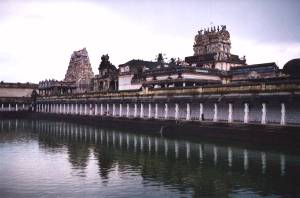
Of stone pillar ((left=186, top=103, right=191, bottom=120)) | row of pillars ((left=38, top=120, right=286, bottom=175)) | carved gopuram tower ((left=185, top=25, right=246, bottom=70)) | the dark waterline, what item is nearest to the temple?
carved gopuram tower ((left=185, top=25, right=246, bottom=70))

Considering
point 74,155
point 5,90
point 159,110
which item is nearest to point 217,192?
point 74,155

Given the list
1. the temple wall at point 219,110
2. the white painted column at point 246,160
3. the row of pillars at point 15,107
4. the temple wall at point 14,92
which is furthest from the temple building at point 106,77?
the white painted column at point 246,160

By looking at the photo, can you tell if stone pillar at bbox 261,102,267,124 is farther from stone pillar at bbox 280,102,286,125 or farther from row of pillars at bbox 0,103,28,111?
row of pillars at bbox 0,103,28,111

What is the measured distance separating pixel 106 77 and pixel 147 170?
76936 mm

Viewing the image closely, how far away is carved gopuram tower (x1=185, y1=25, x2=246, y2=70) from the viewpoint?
9069 centimetres

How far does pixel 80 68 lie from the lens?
141625 mm

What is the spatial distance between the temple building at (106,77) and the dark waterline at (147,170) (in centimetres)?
5625

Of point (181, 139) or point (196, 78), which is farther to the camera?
point (196, 78)

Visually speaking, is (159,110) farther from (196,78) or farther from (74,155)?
(74,155)

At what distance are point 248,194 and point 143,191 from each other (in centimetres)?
592

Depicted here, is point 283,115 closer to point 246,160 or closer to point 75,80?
point 246,160

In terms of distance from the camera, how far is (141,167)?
31.6m

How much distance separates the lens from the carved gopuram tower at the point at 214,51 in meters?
90.7

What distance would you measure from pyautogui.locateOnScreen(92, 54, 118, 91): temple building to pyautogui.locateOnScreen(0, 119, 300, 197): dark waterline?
185 ft
